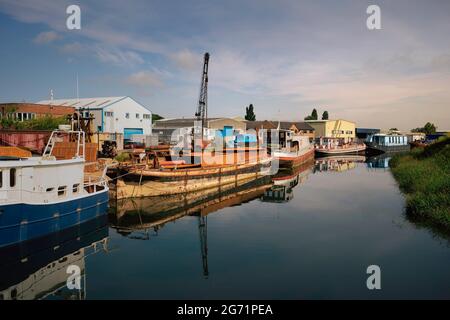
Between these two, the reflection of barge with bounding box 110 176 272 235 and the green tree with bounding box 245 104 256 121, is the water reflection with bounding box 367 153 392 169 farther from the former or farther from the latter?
the green tree with bounding box 245 104 256 121

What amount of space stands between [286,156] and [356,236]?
35355 mm

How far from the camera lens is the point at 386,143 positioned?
98875 millimetres

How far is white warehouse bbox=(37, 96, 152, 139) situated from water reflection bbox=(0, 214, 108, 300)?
4027cm

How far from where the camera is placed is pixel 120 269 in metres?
15.4

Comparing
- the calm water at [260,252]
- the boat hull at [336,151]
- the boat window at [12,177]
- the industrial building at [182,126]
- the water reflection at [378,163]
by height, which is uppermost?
the industrial building at [182,126]

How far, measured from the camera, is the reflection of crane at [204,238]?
1578 cm

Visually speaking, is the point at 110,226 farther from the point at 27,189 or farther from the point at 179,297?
the point at 179,297

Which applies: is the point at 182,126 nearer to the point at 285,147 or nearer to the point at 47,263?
the point at 285,147

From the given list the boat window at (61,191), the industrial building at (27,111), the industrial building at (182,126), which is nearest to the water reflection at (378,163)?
the industrial building at (182,126)

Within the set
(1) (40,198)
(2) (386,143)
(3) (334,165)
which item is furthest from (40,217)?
(2) (386,143)

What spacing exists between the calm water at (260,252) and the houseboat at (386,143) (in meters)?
70.6

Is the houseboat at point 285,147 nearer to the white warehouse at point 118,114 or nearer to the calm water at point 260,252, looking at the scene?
the white warehouse at point 118,114

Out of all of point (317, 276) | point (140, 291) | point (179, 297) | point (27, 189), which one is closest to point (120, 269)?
point (140, 291)
